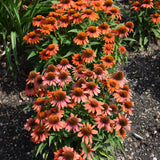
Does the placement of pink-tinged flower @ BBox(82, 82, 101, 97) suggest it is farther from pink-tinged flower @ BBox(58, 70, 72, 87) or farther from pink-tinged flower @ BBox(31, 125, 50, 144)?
pink-tinged flower @ BBox(31, 125, 50, 144)

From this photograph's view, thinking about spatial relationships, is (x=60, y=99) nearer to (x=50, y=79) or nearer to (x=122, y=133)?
(x=50, y=79)

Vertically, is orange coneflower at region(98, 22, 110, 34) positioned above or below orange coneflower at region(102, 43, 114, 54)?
above

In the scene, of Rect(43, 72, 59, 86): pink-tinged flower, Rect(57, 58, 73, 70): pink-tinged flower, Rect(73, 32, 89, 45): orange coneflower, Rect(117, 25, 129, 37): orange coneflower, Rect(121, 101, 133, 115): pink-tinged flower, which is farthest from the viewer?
Rect(117, 25, 129, 37): orange coneflower

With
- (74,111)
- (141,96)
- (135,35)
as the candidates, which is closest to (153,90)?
(141,96)

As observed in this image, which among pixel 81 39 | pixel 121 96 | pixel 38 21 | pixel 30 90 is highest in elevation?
pixel 38 21

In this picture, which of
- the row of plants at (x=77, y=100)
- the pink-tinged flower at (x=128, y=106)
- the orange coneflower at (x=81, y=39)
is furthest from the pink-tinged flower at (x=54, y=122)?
the orange coneflower at (x=81, y=39)

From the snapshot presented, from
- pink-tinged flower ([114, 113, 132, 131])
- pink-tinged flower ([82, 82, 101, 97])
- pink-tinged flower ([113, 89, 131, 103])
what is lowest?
pink-tinged flower ([114, 113, 132, 131])

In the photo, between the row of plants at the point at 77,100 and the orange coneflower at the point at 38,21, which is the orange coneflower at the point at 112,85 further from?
the orange coneflower at the point at 38,21

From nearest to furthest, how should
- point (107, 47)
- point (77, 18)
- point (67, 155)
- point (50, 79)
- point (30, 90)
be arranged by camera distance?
point (67, 155)
point (50, 79)
point (30, 90)
point (77, 18)
point (107, 47)

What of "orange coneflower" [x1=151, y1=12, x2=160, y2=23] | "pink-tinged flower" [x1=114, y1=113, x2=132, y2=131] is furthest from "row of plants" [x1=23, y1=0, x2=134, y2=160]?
"orange coneflower" [x1=151, y1=12, x2=160, y2=23]

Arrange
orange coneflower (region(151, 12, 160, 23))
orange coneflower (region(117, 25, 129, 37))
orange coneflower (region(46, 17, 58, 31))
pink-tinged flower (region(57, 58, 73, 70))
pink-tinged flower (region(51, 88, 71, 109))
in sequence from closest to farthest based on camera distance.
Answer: pink-tinged flower (region(51, 88, 71, 109)) → pink-tinged flower (region(57, 58, 73, 70)) → orange coneflower (region(46, 17, 58, 31)) → orange coneflower (region(117, 25, 129, 37)) → orange coneflower (region(151, 12, 160, 23))

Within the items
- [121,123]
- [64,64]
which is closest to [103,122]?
[121,123]

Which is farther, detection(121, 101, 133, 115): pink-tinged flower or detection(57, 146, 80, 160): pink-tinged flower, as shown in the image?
detection(121, 101, 133, 115): pink-tinged flower

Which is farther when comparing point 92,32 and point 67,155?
point 92,32
